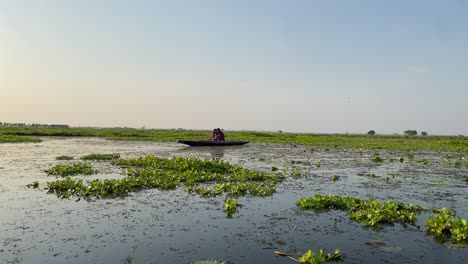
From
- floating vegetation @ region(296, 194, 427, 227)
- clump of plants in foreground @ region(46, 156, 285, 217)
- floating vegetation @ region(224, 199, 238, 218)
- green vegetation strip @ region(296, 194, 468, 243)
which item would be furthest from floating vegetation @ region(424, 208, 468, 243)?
clump of plants in foreground @ region(46, 156, 285, 217)

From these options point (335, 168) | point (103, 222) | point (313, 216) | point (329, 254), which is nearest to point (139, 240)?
point (103, 222)

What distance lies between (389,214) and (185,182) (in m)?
7.63

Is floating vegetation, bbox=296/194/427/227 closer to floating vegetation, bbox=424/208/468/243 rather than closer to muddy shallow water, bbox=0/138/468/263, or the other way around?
muddy shallow water, bbox=0/138/468/263

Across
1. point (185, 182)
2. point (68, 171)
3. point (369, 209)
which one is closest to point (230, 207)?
point (369, 209)

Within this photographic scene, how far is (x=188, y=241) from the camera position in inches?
294

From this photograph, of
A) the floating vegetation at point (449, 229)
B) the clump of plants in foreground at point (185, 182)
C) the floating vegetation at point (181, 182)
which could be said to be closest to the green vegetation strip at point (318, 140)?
the floating vegetation at point (181, 182)

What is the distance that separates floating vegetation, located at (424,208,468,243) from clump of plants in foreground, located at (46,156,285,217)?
4.65 m

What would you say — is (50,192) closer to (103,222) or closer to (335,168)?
(103,222)

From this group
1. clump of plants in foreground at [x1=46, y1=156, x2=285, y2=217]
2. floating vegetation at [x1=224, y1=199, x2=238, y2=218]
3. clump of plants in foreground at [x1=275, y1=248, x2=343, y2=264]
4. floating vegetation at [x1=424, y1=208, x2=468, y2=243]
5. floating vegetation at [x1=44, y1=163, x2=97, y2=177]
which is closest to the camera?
clump of plants in foreground at [x1=275, y1=248, x2=343, y2=264]

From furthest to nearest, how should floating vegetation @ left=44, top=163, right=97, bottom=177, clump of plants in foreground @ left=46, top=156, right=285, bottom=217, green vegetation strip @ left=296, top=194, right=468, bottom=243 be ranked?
floating vegetation @ left=44, top=163, right=97, bottom=177 → clump of plants in foreground @ left=46, top=156, right=285, bottom=217 → green vegetation strip @ left=296, top=194, right=468, bottom=243

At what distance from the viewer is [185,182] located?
14312 millimetres

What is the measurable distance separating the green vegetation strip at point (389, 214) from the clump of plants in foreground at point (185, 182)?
231cm

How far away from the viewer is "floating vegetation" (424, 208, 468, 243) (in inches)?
296

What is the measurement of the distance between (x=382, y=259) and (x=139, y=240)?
4.56 meters
